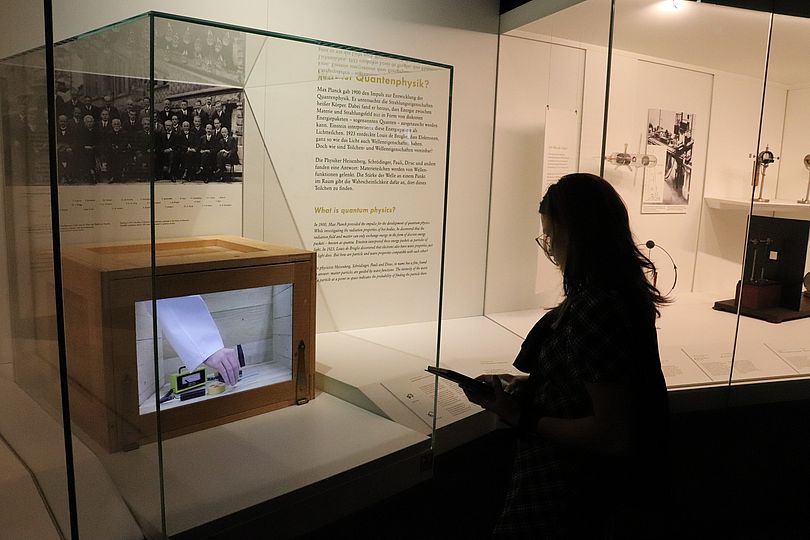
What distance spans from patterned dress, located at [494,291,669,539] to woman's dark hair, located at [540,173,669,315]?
0.13 ft

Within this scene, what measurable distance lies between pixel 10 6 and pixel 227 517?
52.4 inches

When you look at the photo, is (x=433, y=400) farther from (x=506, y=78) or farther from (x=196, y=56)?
(x=506, y=78)

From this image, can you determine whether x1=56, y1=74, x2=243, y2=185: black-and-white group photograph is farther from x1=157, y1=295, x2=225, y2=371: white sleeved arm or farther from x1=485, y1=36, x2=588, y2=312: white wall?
x1=485, y1=36, x2=588, y2=312: white wall

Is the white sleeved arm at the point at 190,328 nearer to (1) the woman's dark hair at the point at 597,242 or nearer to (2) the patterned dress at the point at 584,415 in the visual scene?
(2) the patterned dress at the point at 584,415

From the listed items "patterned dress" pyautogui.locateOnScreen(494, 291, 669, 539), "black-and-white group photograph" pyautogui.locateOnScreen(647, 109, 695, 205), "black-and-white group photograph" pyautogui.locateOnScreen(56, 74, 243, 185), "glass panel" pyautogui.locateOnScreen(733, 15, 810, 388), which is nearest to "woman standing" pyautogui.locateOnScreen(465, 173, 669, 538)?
"patterned dress" pyautogui.locateOnScreen(494, 291, 669, 539)

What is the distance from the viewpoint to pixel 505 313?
15.4ft

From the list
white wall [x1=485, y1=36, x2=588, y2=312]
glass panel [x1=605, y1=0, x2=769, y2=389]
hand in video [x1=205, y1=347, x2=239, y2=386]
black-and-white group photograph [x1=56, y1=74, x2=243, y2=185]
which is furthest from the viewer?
white wall [x1=485, y1=36, x2=588, y2=312]

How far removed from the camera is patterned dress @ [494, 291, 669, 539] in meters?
1.43

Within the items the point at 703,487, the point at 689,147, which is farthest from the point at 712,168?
the point at 703,487

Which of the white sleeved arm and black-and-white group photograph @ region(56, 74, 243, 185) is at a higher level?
black-and-white group photograph @ region(56, 74, 243, 185)

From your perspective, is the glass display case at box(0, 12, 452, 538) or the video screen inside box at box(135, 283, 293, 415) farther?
the video screen inside box at box(135, 283, 293, 415)

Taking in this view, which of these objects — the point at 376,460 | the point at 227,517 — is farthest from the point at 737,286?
the point at 227,517

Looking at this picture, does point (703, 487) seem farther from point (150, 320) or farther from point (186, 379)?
point (150, 320)

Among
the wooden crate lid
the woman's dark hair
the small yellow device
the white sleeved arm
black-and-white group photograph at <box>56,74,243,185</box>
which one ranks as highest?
black-and-white group photograph at <box>56,74,243,185</box>
